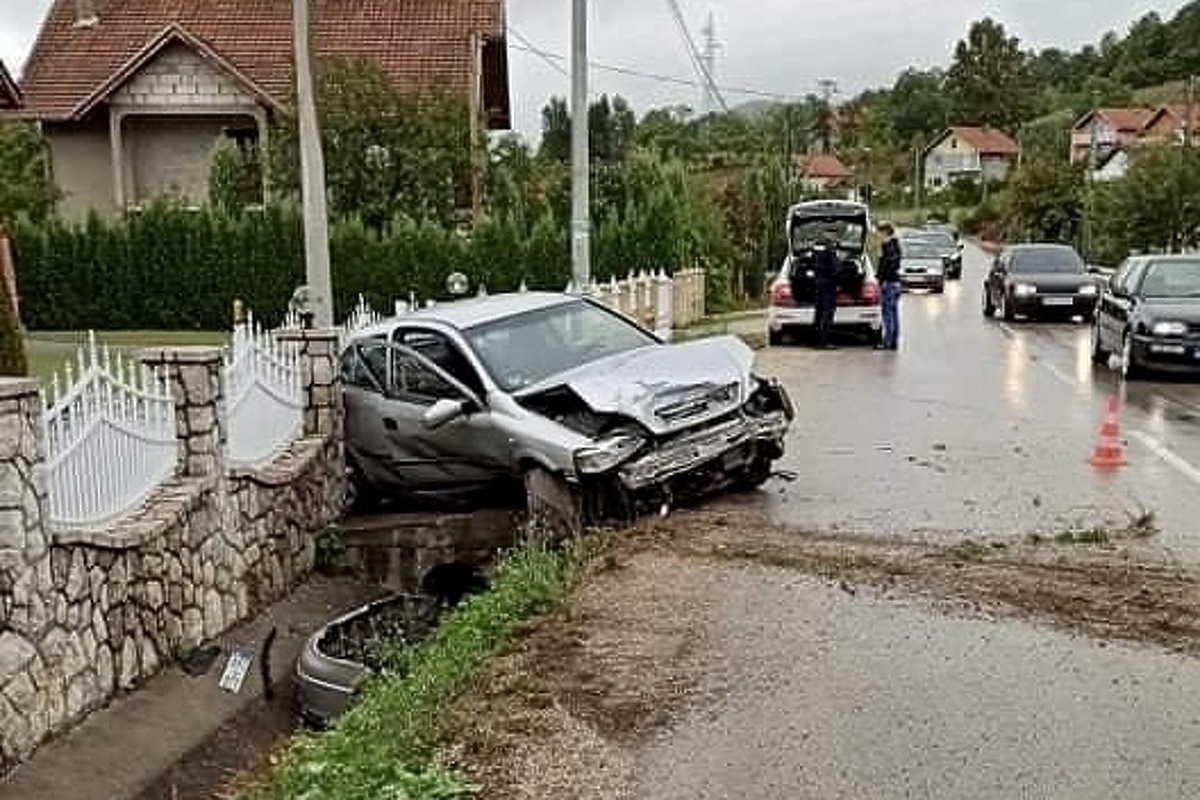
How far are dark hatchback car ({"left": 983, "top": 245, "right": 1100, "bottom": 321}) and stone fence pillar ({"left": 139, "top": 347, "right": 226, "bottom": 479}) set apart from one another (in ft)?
69.5

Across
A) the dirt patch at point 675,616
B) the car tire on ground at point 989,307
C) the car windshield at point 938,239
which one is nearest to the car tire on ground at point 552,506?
the dirt patch at point 675,616

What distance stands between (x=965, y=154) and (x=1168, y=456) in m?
111

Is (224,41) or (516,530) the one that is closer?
(516,530)

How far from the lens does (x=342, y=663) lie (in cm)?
804

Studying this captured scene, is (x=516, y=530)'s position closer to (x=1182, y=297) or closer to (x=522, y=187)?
(x=1182, y=297)

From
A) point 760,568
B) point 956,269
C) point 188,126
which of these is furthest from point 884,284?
point 956,269

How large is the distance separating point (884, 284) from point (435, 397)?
42.1 ft

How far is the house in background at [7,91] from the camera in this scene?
21778 mm

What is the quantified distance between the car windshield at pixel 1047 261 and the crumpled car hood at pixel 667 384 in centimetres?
1897

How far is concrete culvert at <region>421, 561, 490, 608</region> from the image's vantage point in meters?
10.1

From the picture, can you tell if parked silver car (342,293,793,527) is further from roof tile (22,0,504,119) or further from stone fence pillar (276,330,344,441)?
roof tile (22,0,504,119)

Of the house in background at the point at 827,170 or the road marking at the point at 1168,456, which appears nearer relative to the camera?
the road marking at the point at 1168,456

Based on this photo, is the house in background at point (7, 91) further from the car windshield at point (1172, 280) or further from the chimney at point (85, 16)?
the car windshield at point (1172, 280)

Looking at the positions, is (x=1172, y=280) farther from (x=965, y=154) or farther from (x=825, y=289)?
(x=965, y=154)
